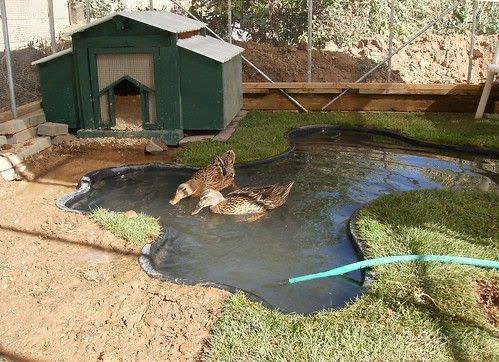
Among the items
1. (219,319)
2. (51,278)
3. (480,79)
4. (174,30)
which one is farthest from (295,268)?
(480,79)

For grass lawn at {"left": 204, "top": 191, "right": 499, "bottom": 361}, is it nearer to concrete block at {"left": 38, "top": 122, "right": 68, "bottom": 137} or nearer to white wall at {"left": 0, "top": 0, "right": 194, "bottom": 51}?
concrete block at {"left": 38, "top": 122, "right": 68, "bottom": 137}

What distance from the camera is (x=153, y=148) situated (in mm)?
8578

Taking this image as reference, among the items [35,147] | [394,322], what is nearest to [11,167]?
[35,147]

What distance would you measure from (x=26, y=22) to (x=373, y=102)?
6.96m

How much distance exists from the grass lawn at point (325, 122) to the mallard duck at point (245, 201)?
167cm

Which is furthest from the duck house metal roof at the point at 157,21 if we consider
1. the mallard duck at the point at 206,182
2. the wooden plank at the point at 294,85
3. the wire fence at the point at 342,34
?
the wire fence at the point at 342,34

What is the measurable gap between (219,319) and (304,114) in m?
7.84

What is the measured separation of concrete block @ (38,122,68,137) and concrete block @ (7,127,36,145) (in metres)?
0.12

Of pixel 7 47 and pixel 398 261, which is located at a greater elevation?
pixel 7 47

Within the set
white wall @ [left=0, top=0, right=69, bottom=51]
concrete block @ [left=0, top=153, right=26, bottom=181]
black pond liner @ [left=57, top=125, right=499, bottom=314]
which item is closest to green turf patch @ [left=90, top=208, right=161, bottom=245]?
black pond liner @ [left=57, top=125, right=499, bottom=314]

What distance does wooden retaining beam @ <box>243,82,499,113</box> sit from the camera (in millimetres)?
11297

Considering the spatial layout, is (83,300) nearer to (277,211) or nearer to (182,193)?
(182,193)

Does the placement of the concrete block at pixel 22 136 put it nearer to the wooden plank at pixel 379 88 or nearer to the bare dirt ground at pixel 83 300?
the bare dirt ground at pixel 83 300

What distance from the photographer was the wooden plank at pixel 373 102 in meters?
11.4
